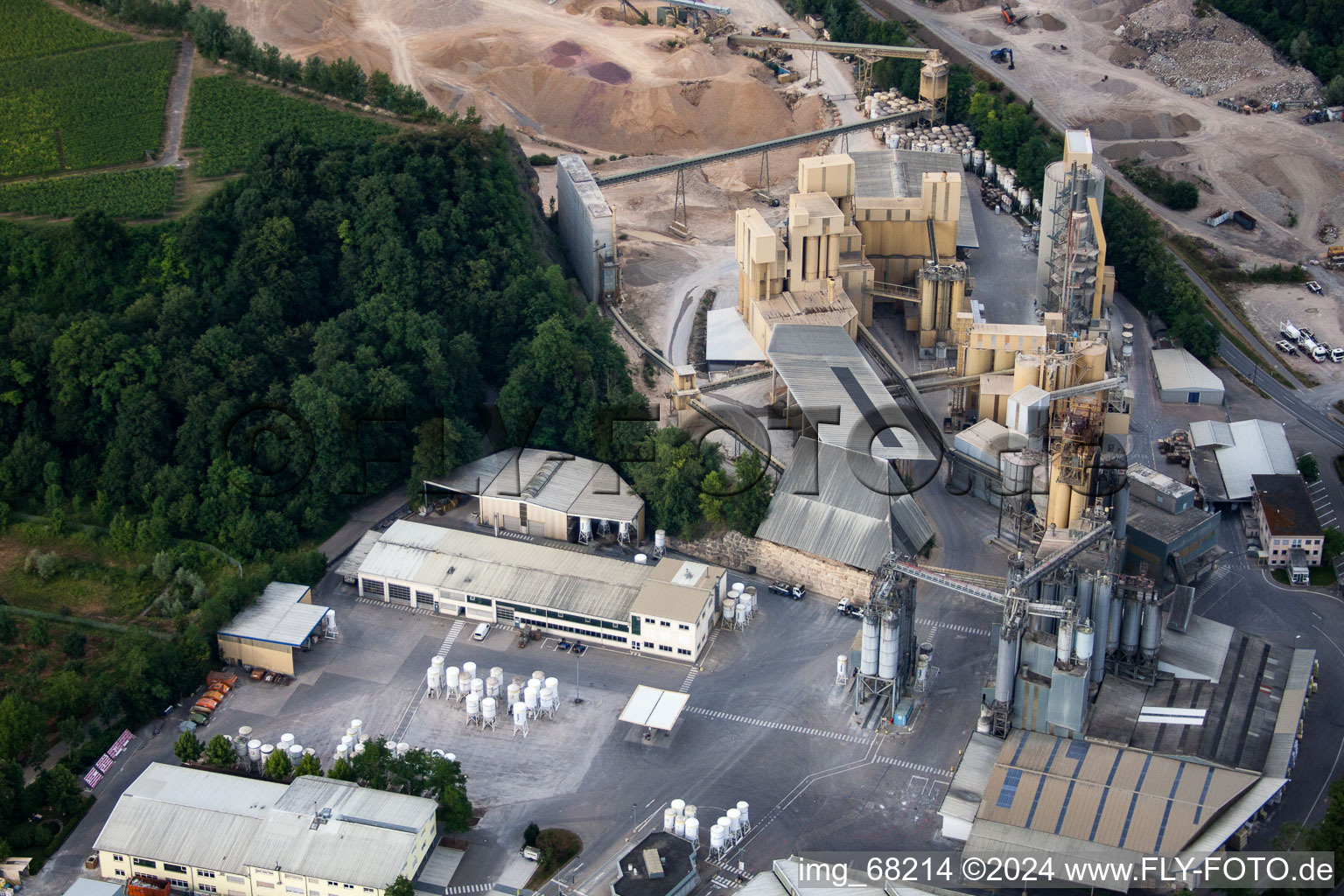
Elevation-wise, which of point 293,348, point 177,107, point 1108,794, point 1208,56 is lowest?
point 1108,794

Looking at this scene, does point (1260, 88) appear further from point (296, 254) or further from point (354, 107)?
point (296, 254)

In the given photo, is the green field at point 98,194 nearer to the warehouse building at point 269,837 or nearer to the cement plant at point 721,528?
the cement plant at point 721,528

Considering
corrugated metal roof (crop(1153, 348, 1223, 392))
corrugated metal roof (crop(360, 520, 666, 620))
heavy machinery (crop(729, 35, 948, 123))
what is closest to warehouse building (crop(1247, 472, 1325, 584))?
corrugated metal roof (crop(1153, 348, 1223, 392))

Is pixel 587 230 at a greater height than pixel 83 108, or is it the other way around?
pixel 83 108

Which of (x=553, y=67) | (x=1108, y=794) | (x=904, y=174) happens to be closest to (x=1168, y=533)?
(x=1108, y=794)

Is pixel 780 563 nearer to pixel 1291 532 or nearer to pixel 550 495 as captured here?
pixel 550 495

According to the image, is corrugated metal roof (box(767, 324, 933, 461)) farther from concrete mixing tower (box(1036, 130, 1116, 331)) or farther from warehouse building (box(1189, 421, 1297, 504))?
warehouse building (box(1189, 421, 1297, 504))
